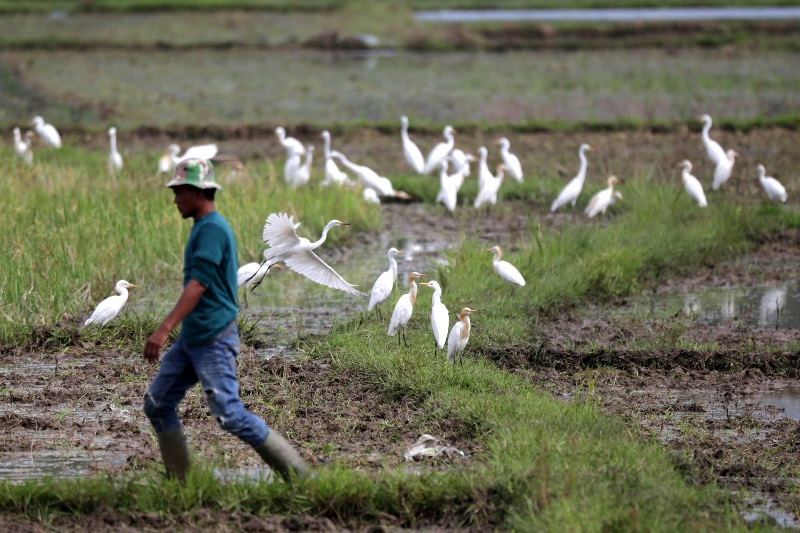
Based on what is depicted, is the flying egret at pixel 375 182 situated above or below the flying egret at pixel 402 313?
above

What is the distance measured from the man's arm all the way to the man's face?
317mm

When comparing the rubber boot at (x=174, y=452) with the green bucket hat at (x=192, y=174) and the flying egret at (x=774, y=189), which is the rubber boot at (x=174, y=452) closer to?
the green bucket hat at (x=192, y=174)

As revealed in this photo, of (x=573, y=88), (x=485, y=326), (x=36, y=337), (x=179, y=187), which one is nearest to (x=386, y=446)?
(x=179, y=187)

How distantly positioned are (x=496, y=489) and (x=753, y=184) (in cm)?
949

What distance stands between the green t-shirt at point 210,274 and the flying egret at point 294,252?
1.89 m

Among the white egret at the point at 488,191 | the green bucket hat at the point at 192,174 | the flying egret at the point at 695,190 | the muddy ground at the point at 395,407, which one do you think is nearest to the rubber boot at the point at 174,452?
the muddy ground at the point at 395,407

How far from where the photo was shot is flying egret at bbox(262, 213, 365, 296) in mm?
6473

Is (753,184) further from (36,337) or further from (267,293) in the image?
(36,337)

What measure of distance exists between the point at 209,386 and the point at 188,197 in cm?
77

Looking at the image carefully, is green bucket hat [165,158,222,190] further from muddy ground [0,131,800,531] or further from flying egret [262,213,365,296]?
flying egret [262,213,365,296]

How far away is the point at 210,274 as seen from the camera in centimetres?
439

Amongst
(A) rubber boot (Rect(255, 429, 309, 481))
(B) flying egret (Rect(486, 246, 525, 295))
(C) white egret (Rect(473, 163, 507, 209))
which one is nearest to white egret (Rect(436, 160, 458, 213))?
(C) white egret (Rect(473, 163, 507, 209))

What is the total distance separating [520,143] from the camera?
16.0 m

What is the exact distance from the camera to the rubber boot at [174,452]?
4.57 m
